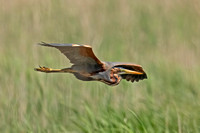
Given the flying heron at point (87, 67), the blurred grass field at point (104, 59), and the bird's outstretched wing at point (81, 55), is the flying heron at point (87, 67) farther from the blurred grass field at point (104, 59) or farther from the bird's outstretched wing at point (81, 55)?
the blurred grass field at point (104, 59)

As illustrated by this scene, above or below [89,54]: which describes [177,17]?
above

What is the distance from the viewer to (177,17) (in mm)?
8188

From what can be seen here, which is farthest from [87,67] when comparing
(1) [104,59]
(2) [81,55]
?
(1) [104,59]

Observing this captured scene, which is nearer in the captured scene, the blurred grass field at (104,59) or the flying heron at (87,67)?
the flying heron at (87,67)

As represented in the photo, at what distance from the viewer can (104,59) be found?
5.82 metres

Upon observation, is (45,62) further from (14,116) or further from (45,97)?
(14,116)

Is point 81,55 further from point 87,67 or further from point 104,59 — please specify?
point 104,59

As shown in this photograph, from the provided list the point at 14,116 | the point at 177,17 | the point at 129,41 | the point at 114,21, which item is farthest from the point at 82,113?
the point at 177,17

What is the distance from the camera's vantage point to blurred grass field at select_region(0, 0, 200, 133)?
4793 mm

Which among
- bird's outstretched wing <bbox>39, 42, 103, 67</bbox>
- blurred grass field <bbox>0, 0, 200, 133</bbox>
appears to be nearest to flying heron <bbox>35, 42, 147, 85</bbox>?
bird's outstretched wing <bbox>39, 42, 103, 67</bbox>

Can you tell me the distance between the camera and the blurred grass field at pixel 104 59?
4.79 metres

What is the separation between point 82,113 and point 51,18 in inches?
85.3

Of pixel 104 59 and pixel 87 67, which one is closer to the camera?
pixel 87 67

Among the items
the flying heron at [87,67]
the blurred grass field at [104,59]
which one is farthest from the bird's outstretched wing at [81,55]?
the blurred grass field at [104,59]
